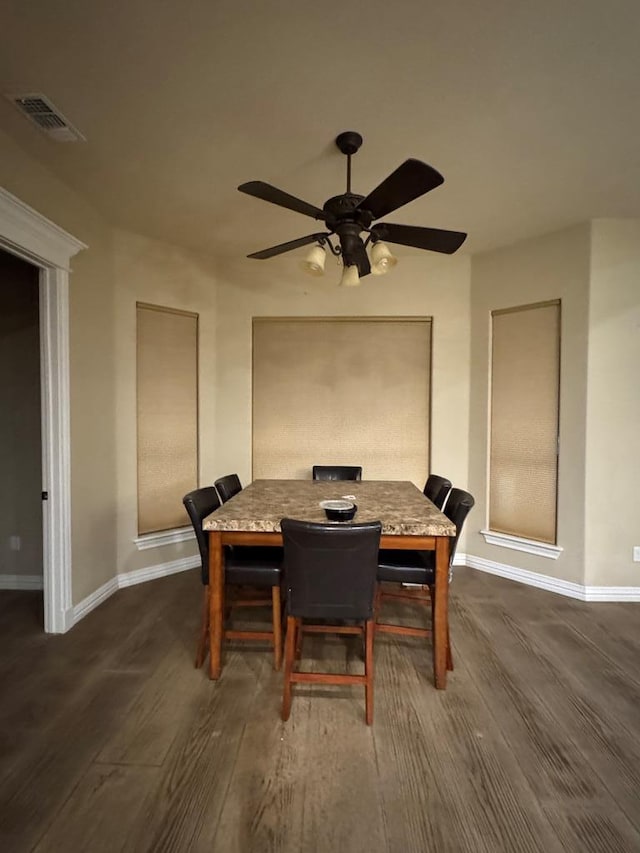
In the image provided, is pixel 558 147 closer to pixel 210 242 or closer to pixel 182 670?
pixel 210 242

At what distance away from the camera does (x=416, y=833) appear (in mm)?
1277

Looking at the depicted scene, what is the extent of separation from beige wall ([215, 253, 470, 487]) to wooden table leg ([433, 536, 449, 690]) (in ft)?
5.95

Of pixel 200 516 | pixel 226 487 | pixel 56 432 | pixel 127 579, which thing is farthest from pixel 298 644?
pixel 56 432

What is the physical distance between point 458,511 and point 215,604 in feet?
4.36

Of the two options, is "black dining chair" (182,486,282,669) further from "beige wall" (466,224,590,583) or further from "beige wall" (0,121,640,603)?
"beige wall" (466,224,590,583)

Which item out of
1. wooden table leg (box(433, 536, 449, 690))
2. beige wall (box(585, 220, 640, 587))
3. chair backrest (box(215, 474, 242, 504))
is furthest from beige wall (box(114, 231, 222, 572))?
beige wall (box(585, 220, 640, 587))

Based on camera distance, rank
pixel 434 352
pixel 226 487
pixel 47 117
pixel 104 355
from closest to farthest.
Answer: pixel 47 117
pixel 226 487
pixel 104 355
pixel 434 352

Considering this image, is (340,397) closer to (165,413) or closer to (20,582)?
(165,413)

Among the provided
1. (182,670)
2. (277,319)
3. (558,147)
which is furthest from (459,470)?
(182,670)

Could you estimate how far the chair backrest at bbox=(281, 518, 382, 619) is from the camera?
1.61m

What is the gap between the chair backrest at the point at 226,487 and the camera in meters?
2.58

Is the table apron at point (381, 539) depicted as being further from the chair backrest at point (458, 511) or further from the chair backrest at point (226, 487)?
the chair backrest at point (226, 487)

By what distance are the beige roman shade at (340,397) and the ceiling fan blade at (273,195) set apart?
1.83 m

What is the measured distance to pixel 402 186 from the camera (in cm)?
162
